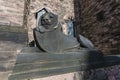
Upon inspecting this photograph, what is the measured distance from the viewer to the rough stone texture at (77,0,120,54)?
20.3ft

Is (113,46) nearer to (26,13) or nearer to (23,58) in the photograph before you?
(26,13)

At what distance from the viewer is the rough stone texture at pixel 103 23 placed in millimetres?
6180

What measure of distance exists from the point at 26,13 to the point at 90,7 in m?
2.91

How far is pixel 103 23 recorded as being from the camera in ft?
22.9

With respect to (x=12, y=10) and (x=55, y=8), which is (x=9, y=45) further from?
(x=55, y=8)

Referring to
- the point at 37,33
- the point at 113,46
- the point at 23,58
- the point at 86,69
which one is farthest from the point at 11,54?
the point at 113,46

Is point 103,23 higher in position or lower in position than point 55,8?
lower

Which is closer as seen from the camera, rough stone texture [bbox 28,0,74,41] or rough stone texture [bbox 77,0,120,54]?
rough stone texture [bbox 77,0,120,54]

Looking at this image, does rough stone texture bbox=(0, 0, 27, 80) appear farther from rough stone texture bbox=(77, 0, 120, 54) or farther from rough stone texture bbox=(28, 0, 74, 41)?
rough stone texture bbox=(28, 0, 74, 41)

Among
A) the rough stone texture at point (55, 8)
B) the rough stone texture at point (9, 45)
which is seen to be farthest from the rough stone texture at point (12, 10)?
the rough stone texture at point (55, 8)

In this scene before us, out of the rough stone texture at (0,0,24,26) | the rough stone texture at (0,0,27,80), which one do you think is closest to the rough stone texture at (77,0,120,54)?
the rough stone texture at (0,0,24,26)

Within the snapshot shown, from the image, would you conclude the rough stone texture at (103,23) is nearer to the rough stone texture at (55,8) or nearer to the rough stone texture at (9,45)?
the rough stone texture at (55,8)

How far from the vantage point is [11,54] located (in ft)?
6.27

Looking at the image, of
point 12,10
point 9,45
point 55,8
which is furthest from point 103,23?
point 9,45
